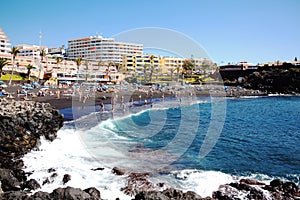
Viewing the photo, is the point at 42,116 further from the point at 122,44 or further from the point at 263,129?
the point at 122,44

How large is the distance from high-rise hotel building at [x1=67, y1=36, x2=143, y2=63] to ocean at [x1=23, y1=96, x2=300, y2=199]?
8788 cm

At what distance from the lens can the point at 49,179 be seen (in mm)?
12258

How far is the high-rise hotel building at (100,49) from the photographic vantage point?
11438cm

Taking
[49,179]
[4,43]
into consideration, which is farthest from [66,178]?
[4,43]

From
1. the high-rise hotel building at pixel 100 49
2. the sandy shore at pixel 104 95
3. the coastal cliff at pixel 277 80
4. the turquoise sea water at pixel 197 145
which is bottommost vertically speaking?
the turquoise sea water at pixel 197 145

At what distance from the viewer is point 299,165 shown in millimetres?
15977

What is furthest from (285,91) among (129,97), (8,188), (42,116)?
(8,188)

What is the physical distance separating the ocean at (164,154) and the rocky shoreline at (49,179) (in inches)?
19.1

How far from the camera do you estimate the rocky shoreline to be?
9.07 meters

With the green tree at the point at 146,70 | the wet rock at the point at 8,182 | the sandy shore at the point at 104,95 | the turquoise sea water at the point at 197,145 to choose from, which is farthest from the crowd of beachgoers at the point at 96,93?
the wet rock at the point at 8,182

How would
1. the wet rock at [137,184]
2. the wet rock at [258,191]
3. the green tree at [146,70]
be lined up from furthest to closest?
the green tree at [146,70] → the wet rock at [137,184] → the wet rock at [258,191]

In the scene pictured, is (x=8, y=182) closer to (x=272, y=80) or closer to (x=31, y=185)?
(x=31, y=185)

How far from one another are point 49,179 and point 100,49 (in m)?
112

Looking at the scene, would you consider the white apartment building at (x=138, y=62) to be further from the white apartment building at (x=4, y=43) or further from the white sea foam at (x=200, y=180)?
the white sea foam at (x=200, y=180)
